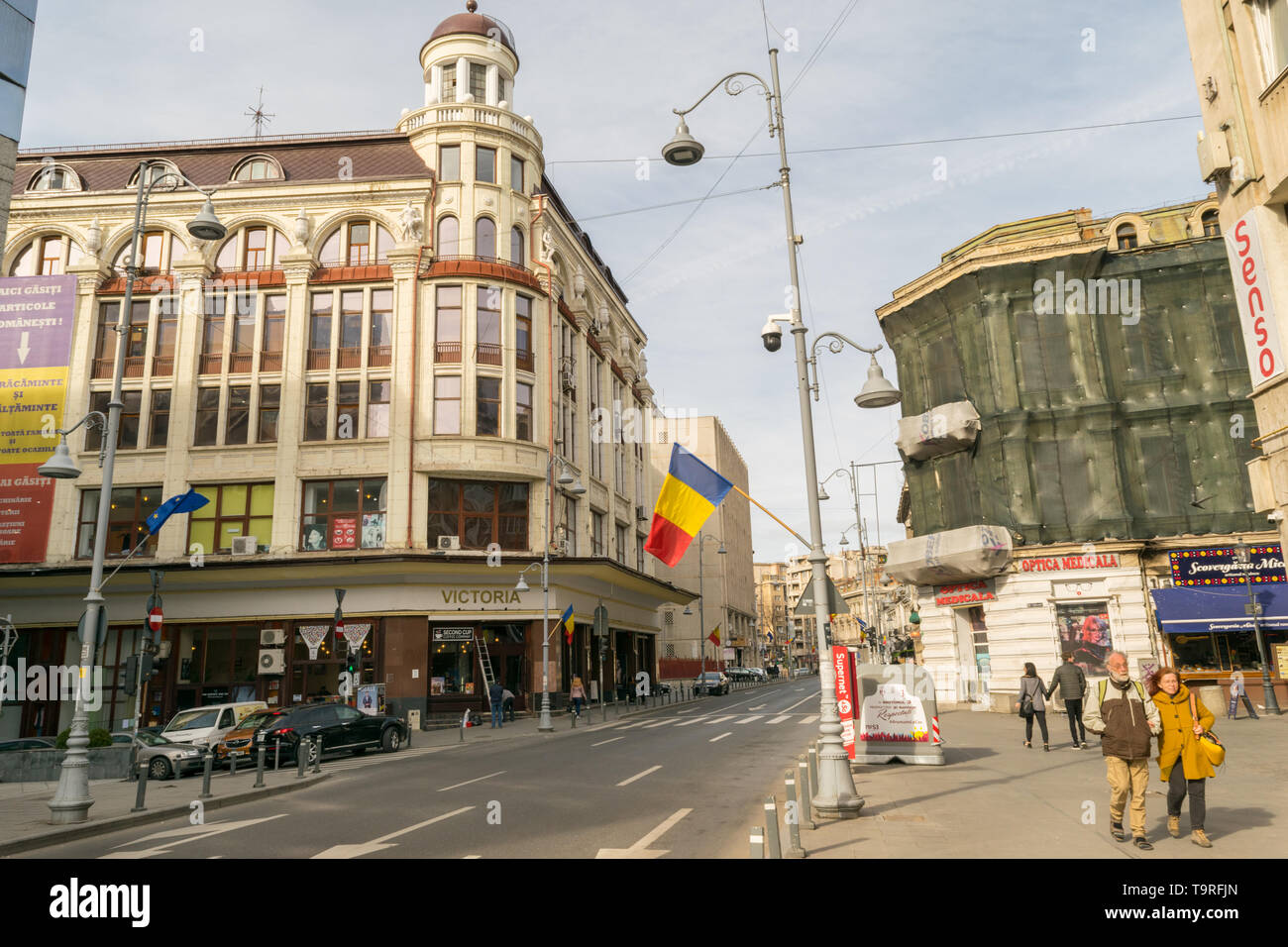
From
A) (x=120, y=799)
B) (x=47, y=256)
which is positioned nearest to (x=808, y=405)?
(x=120, y=799)

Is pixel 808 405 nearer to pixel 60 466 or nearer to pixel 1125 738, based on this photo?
pixel 1125 738

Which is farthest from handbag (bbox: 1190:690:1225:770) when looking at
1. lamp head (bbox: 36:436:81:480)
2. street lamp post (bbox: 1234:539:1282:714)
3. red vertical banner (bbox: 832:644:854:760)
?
street lamp post (bbox: 1234:539:1282:714)

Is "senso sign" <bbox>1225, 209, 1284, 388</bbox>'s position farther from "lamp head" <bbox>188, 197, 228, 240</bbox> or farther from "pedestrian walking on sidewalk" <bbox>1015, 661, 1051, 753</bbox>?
"lamp head" <bbox>188, 197, 228, 240</bbox>

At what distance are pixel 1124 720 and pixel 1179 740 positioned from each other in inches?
25.4

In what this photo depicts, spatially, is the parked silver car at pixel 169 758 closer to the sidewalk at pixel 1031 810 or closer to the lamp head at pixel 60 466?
the lamp head at pixel 60 466

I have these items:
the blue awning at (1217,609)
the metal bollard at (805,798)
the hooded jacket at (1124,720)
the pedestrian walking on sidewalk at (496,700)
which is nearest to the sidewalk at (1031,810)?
the metal bollard at (805,798)

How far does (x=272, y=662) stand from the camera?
3372 centimetres

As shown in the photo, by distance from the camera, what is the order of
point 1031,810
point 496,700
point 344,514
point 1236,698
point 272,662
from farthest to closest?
point 344,514 → point 272,662 → point 496,700 → point 1236,698 → point 1031,810

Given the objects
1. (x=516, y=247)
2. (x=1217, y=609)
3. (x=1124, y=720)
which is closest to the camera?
(x=1124, y=720)

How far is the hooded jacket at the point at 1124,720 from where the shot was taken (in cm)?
857

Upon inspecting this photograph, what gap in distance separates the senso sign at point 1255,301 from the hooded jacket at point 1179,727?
23.9ft

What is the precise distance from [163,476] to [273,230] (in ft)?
39.2
